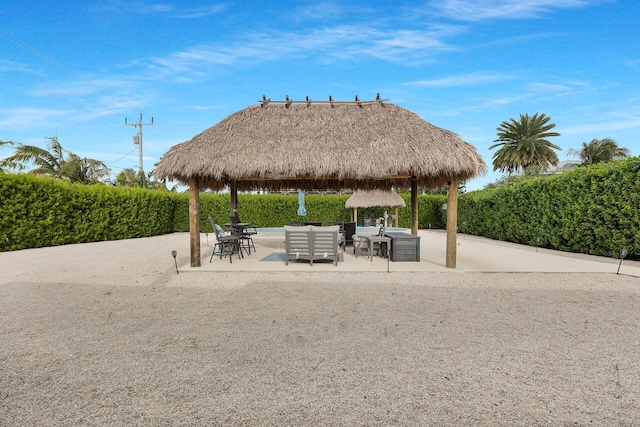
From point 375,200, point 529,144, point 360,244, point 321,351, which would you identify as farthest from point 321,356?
point 529,144

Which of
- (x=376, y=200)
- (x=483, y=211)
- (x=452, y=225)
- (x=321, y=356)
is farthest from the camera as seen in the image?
(x=376, y=200)

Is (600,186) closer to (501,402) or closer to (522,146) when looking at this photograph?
(501,402)

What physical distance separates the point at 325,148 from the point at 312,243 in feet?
7.99

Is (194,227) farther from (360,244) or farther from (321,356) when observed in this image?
(321,356)

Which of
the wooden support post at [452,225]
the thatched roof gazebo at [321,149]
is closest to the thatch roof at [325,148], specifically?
the thatched roof gazebo at [321,149]

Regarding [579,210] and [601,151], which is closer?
[579,210]

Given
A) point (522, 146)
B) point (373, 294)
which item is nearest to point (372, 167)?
point (373, 294)

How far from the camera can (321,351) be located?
3469 mm

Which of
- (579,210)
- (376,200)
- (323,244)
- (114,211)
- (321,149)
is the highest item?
(321,149)

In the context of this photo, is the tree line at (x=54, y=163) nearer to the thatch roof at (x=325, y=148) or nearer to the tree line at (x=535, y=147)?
the thatch roof at (x=325, y=148)

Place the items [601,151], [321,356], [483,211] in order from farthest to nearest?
1. [601,151]
2. [483,211]
3. [321,356]

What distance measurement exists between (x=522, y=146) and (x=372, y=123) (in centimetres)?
3269

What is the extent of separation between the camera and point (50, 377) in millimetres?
2959

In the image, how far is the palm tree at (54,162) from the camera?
18812 millimetres
